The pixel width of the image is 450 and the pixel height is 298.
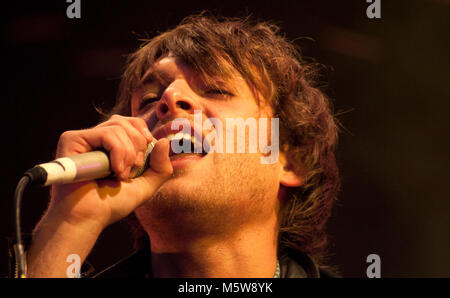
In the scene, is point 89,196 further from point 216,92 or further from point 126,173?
point 216,92

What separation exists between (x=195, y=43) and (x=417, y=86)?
49.1 inches

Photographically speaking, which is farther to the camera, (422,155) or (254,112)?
(422,155)

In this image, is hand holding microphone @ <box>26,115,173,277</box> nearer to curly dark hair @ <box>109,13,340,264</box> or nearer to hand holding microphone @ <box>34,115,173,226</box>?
hand holding microphone @ <box>34,115,173,226</box>

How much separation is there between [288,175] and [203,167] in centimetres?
53

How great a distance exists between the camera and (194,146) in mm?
1530

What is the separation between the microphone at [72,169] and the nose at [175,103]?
430 millimetres

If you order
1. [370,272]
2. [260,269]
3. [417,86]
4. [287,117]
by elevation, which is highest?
[417,86]

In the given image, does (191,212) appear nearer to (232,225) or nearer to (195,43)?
(232,225)

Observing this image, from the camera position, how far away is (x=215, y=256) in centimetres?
164

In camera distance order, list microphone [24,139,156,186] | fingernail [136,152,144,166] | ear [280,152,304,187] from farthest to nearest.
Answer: ear [280,152,304,187], fingernail [136,152,144,166], microphone [24,139,156,186]

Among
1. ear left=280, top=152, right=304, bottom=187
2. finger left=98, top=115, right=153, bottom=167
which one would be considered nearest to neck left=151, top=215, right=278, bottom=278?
ear left=280, top=152, right=304, bottom=187

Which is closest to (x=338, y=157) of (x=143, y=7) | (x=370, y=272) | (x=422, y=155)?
(x=422, y=155)

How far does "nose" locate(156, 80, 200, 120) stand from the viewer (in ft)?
5.01

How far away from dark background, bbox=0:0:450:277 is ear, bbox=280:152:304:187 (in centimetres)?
51
